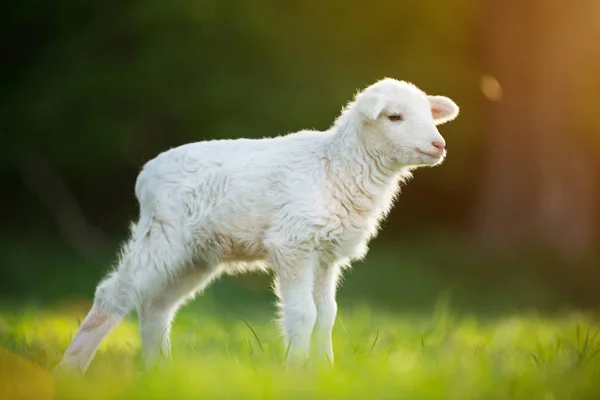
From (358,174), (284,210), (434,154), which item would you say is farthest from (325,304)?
(434,154)

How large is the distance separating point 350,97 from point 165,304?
891 cm

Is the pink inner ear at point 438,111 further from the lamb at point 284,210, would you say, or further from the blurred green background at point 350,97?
the blurred green background at point 350,97

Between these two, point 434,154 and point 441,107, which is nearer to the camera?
point 434,154

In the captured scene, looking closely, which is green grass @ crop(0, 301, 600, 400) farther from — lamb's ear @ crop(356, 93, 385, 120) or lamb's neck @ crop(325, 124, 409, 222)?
lamb's ear @ crop(356, 93, 385, 120)

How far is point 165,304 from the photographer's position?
525cm

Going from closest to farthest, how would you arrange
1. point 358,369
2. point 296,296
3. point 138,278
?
point 358,369 < point 296,296 < point 138,278

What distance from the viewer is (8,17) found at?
15.0 meters

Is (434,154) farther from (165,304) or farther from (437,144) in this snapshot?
(165,304)

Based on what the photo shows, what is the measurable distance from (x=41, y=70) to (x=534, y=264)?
9.26 m

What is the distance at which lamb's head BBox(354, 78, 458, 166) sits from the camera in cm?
457

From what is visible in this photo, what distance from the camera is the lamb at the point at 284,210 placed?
454 centimetres

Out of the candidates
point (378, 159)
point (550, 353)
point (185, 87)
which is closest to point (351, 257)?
point (378, 159)

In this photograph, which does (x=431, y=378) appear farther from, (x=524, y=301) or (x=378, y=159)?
(x=524, y=301)

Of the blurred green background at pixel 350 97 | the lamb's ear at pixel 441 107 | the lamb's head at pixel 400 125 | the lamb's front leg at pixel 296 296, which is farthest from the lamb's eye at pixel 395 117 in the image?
the blurred green background at pixel 350 97
